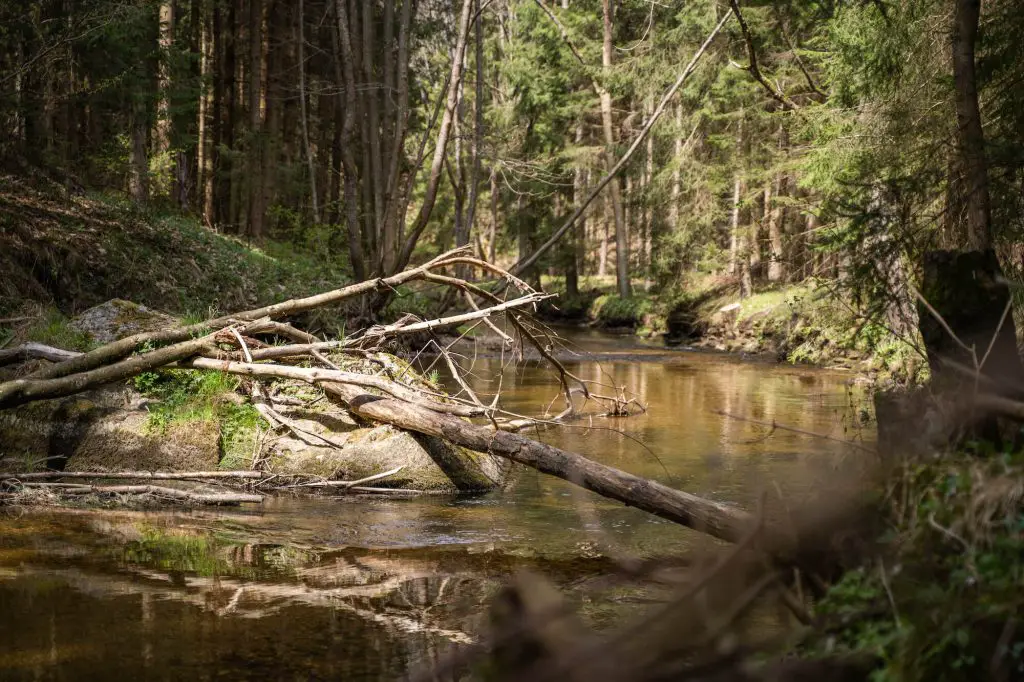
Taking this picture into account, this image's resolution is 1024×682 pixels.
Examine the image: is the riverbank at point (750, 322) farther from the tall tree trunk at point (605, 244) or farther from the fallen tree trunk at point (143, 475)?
the fallen tree trunk at point (143, 475)

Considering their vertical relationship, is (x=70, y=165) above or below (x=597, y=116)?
below

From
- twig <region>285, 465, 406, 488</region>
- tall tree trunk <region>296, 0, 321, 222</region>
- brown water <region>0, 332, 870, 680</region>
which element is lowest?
brown water <region>0, 332, 870, 680</region>

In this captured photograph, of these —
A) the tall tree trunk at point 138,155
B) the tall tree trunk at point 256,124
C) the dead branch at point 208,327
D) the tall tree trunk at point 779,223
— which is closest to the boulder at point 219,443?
the dead branch at point 208,327

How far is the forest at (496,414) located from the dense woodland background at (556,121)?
0.14 metres

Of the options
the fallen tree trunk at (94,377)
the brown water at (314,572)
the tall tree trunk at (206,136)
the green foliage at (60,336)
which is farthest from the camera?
the tall tree trunk at (206,136)

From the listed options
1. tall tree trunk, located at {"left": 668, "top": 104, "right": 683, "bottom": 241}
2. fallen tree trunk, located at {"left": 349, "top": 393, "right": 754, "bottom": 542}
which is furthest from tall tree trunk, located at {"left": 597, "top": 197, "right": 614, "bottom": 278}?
fallen tree trunk, located at {"left": 349, "top": 393, "right": 754, "bottom": 542}

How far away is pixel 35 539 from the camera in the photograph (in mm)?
6473

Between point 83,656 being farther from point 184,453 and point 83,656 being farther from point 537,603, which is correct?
point 184,453

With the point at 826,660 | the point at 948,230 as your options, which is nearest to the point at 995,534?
the point at 826,660

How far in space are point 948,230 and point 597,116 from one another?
33.6 metres

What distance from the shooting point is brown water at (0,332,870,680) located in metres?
4.50

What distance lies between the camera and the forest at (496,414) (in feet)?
9.35

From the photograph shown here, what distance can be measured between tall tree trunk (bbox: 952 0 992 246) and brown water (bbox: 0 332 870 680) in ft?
6.32

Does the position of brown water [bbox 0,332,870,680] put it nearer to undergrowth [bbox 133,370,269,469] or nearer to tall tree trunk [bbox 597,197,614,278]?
undergrowth [bbox 133,370,269,469]
